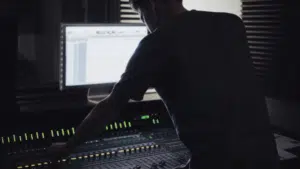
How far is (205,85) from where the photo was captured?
1.32 m

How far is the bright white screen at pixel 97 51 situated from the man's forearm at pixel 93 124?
879mm

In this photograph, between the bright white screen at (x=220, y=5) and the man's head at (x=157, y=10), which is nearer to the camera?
the man's head at (x=157, y=10)

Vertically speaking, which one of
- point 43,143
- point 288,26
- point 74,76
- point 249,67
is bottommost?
point 43,143

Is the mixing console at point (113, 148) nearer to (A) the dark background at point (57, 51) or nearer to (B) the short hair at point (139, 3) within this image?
(A) the dark background at point (57, 51)

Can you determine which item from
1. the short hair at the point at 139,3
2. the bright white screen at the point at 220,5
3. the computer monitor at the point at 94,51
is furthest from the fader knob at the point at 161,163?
the bright white screen at the point at 220,5

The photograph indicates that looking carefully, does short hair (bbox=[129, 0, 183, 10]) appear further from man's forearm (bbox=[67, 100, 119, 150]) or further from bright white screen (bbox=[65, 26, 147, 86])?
bright white screen (bbox=[65, 26, 147, 86])

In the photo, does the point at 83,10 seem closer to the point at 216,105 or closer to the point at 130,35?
the point at 130,35

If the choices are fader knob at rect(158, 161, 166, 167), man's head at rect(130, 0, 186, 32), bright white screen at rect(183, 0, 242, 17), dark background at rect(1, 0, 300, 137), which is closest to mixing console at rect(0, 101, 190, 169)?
fader knob at rect(158, 161, 166, 167)

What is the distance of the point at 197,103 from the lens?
132 centimetres

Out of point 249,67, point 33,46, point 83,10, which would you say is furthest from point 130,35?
point 249,67

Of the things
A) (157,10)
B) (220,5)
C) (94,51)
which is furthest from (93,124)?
(220,5)

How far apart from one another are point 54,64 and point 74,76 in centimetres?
28

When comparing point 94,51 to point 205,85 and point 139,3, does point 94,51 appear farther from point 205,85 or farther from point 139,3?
point 205,85

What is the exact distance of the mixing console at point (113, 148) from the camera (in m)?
1.57
